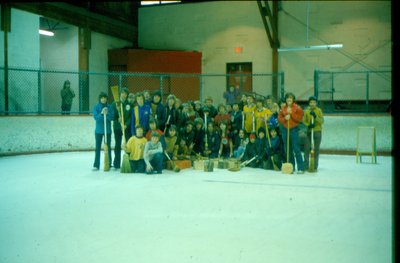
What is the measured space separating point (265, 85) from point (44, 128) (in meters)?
9.92

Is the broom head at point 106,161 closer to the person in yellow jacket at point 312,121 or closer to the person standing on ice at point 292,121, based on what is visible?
the person standing on ice at point 292,121

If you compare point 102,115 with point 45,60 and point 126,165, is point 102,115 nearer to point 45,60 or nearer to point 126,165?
point 126,165

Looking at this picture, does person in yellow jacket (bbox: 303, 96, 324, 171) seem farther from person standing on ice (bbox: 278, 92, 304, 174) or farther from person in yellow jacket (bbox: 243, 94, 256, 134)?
person in yellow jacket (bbox: 243, 94, 256, 134)

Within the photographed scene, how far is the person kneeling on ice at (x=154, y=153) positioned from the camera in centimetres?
830

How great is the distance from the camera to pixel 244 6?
19000mm

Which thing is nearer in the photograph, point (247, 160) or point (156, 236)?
point (156, 236)

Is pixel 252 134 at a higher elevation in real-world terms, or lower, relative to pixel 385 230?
higher

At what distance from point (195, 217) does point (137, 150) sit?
149 inches

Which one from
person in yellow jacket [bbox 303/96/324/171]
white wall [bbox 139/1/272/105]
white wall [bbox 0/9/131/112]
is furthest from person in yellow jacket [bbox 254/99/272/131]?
white wall [bbox 139/1/272/105]

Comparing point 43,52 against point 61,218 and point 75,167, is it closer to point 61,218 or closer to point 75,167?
point 75,167

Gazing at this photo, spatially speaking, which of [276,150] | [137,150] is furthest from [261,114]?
[137,150]

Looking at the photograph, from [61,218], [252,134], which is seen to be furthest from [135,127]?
[61,218]

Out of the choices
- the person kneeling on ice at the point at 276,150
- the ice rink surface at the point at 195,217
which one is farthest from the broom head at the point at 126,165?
the person kneeling on ice at the point at 276,150

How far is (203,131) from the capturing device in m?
10.0
